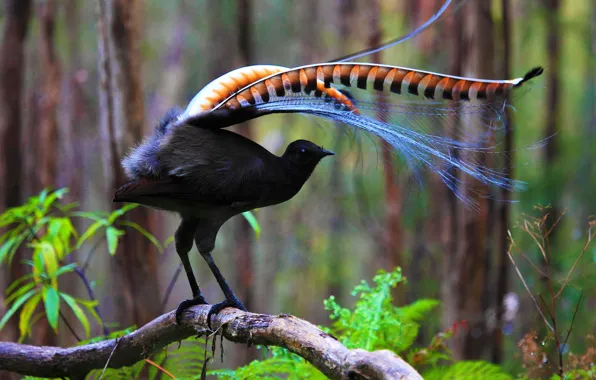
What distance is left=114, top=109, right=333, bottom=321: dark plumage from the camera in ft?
7.61

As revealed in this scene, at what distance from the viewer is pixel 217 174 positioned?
2322mm

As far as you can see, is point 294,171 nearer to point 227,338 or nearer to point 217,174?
point 217,174

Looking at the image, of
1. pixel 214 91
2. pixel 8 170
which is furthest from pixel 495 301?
pixel 214 91

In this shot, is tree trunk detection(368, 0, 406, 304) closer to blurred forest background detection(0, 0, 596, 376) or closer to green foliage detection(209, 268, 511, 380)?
blurred forest background detection(0, 0, 596, 376)

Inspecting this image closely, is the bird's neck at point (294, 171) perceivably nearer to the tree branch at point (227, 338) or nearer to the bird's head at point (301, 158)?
the bird's head at point (301, 158)

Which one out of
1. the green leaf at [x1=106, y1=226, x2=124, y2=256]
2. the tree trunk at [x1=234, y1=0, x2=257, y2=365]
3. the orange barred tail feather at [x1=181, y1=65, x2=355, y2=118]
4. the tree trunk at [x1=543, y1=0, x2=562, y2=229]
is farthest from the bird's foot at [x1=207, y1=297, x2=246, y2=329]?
the tree trunk at [x1=543, y1=0, x2=562, y2=229]

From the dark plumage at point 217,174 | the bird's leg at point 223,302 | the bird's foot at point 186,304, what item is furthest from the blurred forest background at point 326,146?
the bird's foot at point 186,304

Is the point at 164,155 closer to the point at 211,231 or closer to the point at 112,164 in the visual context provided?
the point at 211,231

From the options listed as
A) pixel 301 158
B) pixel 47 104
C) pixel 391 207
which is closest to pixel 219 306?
pixel 301 158

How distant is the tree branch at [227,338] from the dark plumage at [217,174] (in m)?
0.18

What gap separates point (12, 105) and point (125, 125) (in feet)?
7.26

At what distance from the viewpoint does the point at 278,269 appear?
13.6 meters

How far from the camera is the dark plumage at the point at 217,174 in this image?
232cm

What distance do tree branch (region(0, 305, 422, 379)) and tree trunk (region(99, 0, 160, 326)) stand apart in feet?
5.21
